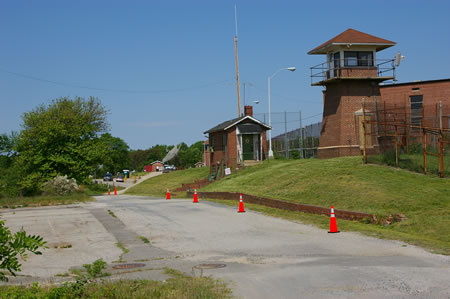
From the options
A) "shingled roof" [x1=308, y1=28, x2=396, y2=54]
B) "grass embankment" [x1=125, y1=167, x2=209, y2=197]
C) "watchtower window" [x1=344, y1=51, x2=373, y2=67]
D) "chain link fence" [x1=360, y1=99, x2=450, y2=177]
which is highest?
"shingled roof" [x1=308, y1=28, x2=396, y2=54]

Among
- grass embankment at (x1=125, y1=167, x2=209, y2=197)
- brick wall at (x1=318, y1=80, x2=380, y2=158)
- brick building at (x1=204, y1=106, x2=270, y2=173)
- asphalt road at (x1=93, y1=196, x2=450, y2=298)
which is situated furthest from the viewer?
grass embankment at (x1=125, y1=167, x2=209, y2=197)

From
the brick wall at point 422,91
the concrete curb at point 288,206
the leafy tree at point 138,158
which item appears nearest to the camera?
the concrete curb at point 288,206

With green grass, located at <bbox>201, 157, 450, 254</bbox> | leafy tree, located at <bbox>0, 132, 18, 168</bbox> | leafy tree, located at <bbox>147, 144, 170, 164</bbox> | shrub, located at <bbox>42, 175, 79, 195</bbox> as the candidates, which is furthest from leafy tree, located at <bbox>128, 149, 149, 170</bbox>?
green grass, located at <bbox>201, 157, 450, 254</bbox>

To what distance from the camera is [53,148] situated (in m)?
54.1

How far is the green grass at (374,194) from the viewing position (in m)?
15.0

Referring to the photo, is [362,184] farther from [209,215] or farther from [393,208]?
[209,215]

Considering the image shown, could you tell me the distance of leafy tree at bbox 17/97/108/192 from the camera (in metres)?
53.1

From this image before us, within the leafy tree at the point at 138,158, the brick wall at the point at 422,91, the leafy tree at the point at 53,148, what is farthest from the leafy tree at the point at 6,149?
the leafy tree at the point at 138,158

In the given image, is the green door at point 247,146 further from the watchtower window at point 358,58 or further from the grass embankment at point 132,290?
the grass embankment at point 132,290

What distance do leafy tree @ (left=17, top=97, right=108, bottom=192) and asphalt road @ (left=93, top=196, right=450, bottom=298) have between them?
36.7 meters

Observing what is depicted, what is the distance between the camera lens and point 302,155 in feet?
148

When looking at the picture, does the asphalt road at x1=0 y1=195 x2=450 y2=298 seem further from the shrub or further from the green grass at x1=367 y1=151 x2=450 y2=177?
the shrub

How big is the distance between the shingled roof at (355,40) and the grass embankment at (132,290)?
95.3ft

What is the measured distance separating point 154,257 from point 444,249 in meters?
6.74
